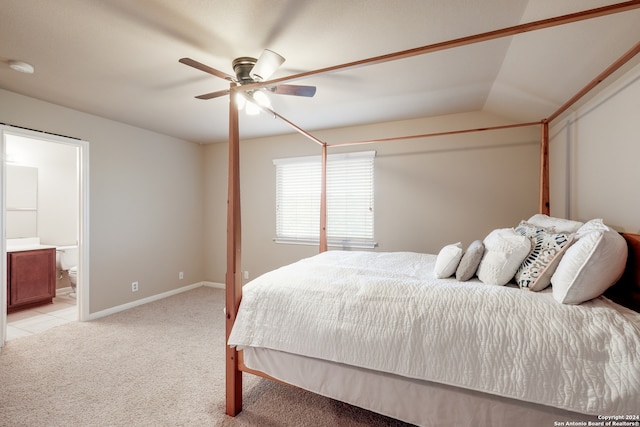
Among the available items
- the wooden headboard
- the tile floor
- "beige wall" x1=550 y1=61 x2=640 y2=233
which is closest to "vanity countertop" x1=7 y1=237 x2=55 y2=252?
the tile floor

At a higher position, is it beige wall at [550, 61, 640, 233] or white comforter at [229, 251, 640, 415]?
beige wall at [550, 61, 640, 233]

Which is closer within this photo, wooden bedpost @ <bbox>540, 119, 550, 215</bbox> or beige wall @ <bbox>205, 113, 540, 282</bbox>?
wooden bedpost @ <bbox>540, 119, 550, 215</bbox>

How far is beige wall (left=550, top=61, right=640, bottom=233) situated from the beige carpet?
2.02m

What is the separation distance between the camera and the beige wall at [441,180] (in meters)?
3.06

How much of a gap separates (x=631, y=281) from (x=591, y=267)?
0.46m

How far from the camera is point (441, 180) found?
332 centimetres

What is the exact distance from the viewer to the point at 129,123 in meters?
3.62

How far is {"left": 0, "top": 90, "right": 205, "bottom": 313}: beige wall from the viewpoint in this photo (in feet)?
10.4

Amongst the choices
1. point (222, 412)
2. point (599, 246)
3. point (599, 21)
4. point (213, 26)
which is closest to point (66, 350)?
point (222, 412)

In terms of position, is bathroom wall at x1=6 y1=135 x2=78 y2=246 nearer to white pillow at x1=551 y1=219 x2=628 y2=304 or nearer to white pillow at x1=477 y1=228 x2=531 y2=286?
white pillow at x1=477 y1=228 x2=531 y2=286

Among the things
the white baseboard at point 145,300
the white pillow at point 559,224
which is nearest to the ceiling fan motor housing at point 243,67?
the white pillow at point 559,224

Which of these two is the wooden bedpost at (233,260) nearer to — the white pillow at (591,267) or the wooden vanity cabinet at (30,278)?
the white pillow at (591,267)

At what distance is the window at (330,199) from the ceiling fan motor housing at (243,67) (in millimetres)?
1904

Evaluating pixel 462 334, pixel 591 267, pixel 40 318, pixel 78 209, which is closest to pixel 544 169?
pixel 591 267
